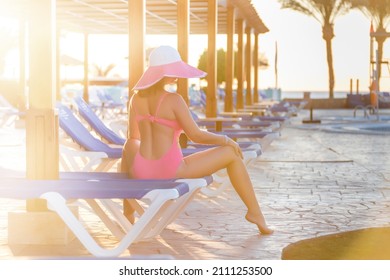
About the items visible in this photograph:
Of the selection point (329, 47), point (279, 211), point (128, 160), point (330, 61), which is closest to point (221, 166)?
point (128, 160)

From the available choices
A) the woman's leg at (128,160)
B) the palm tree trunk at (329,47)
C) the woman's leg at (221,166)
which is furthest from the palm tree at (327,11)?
the woman's leg at (221,166)

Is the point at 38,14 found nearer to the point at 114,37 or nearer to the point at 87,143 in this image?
the point at 87,143

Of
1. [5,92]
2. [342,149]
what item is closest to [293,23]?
[5,92]

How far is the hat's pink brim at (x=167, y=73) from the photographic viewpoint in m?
5.26

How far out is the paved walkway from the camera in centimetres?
525

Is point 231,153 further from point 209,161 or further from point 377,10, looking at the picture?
point 377,10

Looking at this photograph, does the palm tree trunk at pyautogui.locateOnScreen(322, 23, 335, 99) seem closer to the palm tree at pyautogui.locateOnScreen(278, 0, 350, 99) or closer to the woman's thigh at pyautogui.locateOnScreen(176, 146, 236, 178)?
the palm tree at pyautogui.locateOnScreen(278, 0, 350, 99)

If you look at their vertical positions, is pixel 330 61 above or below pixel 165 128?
above

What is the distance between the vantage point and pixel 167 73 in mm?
5273

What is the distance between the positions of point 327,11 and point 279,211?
3672 centimetres

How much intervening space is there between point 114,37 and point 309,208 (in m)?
17.0

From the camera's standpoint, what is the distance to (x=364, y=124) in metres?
21.9

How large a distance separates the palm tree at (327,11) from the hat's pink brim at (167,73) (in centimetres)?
3666
